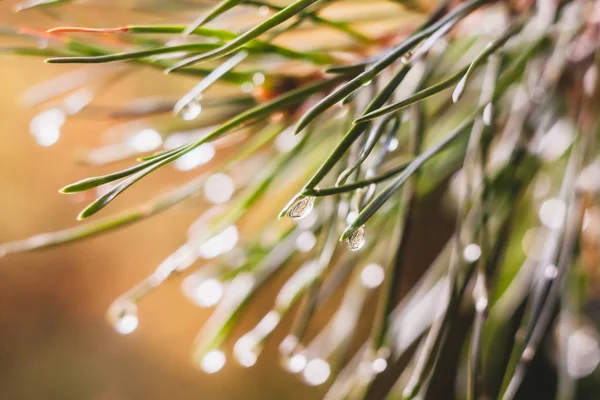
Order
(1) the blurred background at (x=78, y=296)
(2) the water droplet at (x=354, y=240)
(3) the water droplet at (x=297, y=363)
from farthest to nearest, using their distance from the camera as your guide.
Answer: (1) the blurred background at (x=78, y=296), (3) the water droplet at (x=297, y=363), (2) the water droplet at (x=354, y=240)

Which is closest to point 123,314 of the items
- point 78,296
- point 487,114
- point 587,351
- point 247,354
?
point 247,354

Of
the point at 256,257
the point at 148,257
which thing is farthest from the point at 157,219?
the point at 256,257

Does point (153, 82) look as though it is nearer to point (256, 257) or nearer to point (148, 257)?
point (148, 257)

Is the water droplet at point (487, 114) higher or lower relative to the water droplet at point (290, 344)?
higher

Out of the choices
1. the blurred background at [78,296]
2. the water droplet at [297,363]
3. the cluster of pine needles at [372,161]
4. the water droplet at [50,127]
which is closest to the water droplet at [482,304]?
the cluster of pine needles at [372,161]

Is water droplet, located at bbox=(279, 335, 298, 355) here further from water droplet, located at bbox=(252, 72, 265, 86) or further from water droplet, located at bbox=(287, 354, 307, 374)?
water droplet, located at bbox=(252, 72, 265, 86)

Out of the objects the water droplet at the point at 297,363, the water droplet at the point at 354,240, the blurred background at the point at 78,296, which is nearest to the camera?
the water droplet at the point at 354,240

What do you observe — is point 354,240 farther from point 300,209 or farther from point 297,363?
point 297,363

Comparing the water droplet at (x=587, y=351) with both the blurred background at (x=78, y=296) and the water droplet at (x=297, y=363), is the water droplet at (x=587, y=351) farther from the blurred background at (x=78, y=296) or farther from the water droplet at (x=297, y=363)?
the blurred background at (x=78, y=296)

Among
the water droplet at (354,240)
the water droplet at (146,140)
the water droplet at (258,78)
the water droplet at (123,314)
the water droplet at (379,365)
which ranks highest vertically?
the water droplet at (146,140)
